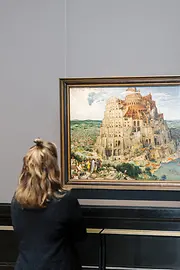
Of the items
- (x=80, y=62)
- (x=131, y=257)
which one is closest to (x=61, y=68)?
(x=80, y=62)

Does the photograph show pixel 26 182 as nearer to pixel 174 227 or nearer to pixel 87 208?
pixel 87 208

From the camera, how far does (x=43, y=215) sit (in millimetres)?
2691

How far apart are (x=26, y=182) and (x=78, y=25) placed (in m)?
2.19

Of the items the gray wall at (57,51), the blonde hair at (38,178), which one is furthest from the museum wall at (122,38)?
the blonde hair at (38,178)

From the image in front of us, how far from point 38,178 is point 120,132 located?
1.62 m

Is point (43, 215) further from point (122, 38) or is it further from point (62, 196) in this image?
point (122, 38)

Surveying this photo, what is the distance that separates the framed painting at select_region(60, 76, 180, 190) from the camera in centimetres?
412

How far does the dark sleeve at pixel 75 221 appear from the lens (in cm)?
274

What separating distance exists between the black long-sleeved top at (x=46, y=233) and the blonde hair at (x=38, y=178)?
0.20 ft

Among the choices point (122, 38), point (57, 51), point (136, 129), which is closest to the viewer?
point (136, 129)

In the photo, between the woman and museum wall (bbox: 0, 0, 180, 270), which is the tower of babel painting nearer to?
museum wall (bbox: 0, 0, 180, 270)

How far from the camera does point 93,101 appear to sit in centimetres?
421

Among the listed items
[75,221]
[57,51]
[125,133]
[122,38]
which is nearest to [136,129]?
[125,133]

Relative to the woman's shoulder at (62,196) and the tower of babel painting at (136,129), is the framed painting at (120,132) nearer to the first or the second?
the tower of babel painting at (136,129)
